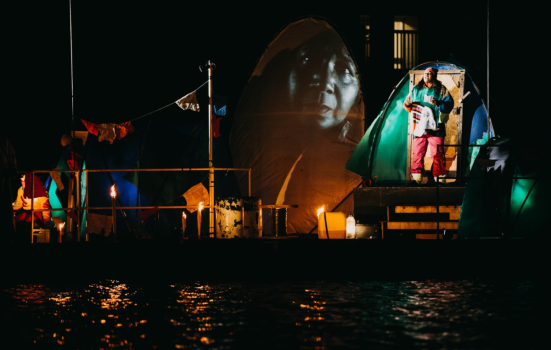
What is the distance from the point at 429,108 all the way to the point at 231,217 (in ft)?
18.1

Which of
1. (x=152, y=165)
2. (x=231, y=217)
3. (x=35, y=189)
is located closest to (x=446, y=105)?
(x=231, y=217)

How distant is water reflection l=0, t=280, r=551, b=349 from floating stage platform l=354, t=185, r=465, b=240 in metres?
2.18

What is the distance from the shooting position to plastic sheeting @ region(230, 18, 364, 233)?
60.4 ft

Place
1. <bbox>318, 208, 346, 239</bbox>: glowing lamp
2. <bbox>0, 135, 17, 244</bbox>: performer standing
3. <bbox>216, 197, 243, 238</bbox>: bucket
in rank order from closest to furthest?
1. <bbox>0, 135, 17, 244</bbox>: performer standing
2. <bbox>216, 197, 243, 238</bbox>: bucket
3. <bbox>318, 208, 346, 239</bbox>: glowing lamp

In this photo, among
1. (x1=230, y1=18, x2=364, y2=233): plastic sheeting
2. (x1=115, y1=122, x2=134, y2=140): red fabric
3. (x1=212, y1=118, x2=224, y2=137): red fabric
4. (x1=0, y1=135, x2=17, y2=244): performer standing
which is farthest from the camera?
(x1=230, y1=18, x2=364, y2=233): plastic sheeting

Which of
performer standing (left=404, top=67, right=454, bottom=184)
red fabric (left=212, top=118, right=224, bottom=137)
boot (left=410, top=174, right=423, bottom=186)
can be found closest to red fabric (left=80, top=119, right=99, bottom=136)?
red fabric (left=212, top=118, right=224, bottom=137)

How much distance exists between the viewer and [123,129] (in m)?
16.5

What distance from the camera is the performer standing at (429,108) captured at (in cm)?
1644

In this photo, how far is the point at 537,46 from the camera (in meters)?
22.0

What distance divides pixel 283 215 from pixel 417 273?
320 cm

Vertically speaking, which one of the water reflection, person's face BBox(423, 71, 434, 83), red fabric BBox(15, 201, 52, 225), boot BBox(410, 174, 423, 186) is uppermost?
person's face BBox(423, 71, 434, 83)

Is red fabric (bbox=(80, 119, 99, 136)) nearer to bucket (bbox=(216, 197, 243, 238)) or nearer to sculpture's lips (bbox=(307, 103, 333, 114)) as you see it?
bucket (bbox=(216, 197, 243, 238))

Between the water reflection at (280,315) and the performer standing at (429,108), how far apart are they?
4.17 m

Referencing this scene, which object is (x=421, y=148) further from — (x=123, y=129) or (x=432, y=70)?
(x=123, y=129)
